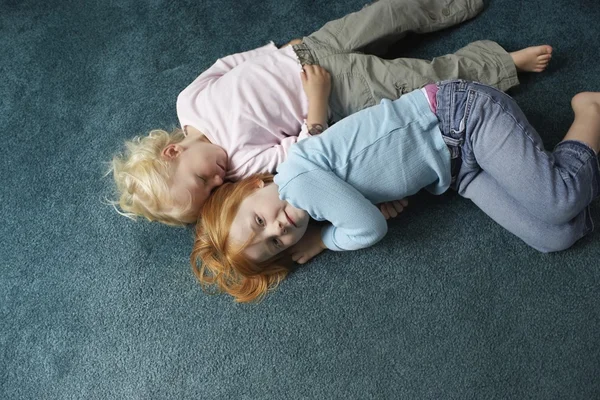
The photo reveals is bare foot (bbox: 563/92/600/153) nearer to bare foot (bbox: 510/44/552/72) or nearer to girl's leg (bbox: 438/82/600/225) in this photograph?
girl's leg (bbox: 438/82/600/225)

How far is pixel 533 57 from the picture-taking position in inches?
46.5

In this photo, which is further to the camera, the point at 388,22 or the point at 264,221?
the point at 388,22

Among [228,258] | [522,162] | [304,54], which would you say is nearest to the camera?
[522,162]

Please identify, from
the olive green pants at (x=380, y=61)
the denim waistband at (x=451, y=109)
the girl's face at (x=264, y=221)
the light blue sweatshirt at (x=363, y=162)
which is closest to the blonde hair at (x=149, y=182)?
the girl's face at (x=264, y=221)

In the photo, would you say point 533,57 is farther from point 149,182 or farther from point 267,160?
point 149,182

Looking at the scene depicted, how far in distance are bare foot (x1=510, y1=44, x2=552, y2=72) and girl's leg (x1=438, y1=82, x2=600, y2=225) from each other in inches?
8.5

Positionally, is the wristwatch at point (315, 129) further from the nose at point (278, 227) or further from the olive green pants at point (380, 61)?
the nose at point (278, 227)

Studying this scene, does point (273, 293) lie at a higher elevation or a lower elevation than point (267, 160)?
lower

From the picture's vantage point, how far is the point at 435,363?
1.08 meters

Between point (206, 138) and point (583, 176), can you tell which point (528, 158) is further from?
point (206, 138)

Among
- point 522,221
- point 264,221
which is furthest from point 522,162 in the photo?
point 264,221

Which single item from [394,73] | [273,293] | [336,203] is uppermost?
[394,73]

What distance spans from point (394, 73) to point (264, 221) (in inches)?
18.6

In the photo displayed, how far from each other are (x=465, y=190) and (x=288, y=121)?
0.44 metres
